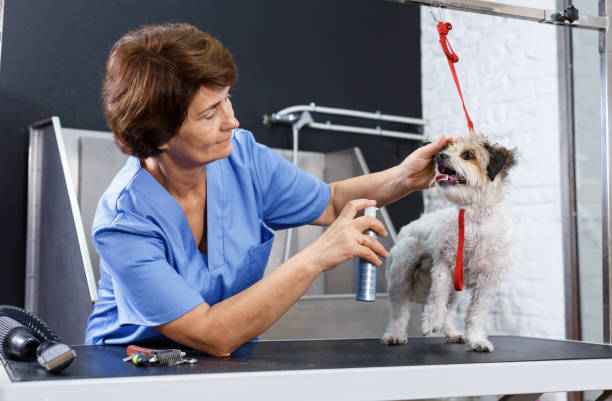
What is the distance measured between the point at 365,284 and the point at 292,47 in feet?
7.08

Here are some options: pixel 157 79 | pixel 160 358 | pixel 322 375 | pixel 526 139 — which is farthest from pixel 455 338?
pixel 526 139

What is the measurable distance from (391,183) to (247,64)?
1670mm

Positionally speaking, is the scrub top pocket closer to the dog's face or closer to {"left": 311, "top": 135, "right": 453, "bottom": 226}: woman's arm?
{"left": 311, "top": 135, "right": 453, "bottom": 226}: woman's arm

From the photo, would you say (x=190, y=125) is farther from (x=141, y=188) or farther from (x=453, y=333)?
(x=453, y=333)

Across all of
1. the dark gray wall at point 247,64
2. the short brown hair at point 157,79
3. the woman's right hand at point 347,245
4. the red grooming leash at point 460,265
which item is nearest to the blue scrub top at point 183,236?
the short brown hair at point 157,79

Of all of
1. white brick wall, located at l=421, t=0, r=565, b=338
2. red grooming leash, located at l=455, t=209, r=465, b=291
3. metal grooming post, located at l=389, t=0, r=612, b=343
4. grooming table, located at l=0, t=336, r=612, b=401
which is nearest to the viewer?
grooming table, located at l=0, t=336, r=612, b=401

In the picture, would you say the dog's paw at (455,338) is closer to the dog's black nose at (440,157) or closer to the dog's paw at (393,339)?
the dog's paw at (393,339)

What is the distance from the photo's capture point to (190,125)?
3.67ft

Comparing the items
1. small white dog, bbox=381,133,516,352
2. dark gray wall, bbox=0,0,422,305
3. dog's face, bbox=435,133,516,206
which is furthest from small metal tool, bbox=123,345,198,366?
dark gray wall, bbox=0,0,422,305

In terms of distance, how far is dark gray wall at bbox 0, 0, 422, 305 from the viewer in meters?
2.34

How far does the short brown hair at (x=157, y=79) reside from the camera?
1083mm

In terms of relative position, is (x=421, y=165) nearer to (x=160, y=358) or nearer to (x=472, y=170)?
(x=472, y=170)

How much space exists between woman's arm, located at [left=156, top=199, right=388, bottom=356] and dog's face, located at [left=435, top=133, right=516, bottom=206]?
0.84 feet

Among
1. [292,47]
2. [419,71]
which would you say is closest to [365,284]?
[292,47]
